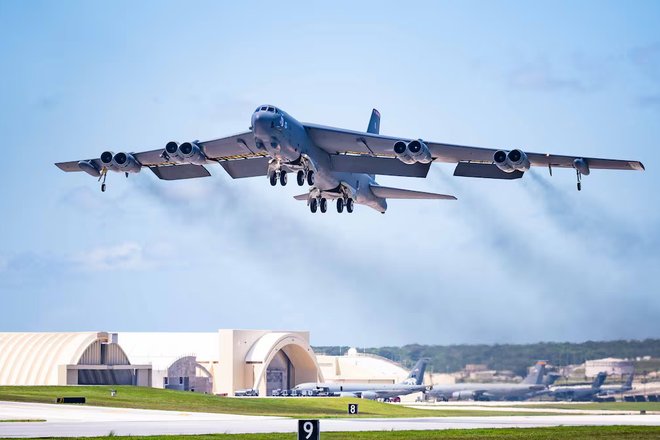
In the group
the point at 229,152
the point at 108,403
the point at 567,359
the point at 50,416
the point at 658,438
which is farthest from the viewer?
the point at 567,359

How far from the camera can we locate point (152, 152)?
55.3 m

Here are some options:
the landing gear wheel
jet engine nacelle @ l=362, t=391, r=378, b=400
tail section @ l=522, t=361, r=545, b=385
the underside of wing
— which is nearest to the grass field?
the underside of wing

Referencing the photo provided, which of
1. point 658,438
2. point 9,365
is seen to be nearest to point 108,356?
point 9,365

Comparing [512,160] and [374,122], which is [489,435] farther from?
[374,122]

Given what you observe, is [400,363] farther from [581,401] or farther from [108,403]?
[108,403]

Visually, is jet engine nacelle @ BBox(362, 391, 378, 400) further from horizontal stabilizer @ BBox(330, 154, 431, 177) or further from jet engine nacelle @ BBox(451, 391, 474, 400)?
horizontal stabilizer @ BBox(330, 154, 431, 177)

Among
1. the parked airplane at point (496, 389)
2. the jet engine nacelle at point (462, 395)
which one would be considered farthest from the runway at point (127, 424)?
the jet engine nacelle at point (462, 395)

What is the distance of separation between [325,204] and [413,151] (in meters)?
9.92

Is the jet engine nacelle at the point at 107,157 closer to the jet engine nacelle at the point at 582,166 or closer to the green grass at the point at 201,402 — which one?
the green grass at the point at 201,402

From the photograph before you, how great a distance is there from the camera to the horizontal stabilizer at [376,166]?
5538cm

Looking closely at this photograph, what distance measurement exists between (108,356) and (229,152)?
49.1 metres

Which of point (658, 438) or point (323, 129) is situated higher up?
point (323, 129)

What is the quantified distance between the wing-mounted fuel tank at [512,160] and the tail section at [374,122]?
1984 cm

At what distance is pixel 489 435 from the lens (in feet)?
135
